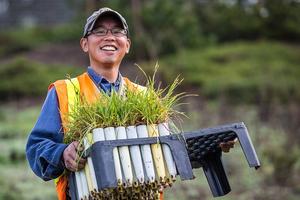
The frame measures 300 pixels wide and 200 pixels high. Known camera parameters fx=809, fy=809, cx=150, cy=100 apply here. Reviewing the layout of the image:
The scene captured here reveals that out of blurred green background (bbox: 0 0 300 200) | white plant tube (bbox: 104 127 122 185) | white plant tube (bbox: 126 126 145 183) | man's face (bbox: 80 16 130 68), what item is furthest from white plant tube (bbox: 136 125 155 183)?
blurred green background (bbox: 0 0 300 200)

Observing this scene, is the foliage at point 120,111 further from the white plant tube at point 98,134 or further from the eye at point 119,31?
the eye at point 119,31

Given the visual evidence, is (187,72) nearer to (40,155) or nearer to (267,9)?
(267,9)

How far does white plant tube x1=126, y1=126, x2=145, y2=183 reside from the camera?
355cm

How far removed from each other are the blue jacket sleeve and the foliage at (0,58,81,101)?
18.5 meters

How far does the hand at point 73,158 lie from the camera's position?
362 centimetres

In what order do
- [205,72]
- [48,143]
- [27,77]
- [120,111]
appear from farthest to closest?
[27,77]
[205,72]
[48,143]
[120,111]

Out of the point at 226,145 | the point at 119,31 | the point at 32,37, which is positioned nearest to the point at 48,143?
the point at 119,31

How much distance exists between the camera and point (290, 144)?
39.3ft

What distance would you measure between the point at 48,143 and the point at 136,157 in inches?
19.5

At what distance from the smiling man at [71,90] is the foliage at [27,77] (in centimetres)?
1834

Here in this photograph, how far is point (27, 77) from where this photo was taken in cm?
2320

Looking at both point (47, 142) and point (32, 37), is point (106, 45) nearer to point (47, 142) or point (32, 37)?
point (47, 142)

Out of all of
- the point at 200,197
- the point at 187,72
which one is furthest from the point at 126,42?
the point at 187,72

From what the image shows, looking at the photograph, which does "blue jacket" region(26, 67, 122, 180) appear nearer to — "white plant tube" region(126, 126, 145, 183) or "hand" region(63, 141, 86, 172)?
"hand" region(63, 141, 86, 172)
